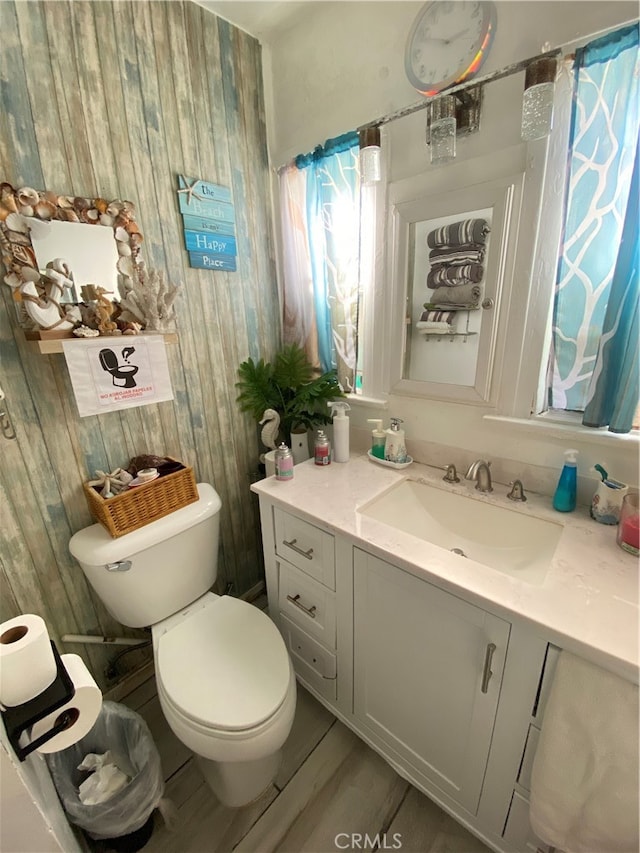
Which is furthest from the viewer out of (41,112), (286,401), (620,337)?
(286,401)

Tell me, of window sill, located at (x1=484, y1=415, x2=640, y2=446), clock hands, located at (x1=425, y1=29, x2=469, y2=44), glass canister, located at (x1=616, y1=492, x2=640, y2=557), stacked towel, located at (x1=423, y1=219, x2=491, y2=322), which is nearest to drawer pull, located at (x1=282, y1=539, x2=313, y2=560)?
window sill, located at (x1=484, y1=415, x2=640, y2=446)

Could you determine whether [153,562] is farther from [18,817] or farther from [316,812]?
[316,812]

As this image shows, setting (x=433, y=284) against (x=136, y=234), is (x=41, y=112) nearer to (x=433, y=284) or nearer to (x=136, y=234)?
(x=136, y=234)

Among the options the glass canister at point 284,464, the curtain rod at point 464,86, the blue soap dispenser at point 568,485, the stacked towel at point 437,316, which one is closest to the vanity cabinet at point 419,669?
the glass canister at point 284,464

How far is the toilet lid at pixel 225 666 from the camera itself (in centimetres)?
95

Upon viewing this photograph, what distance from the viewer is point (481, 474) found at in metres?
1.19

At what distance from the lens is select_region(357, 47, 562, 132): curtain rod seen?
91 cm

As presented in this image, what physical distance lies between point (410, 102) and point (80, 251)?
3.68 ft

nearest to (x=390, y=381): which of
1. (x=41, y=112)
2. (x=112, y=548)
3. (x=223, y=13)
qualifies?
(x=112, y=548)

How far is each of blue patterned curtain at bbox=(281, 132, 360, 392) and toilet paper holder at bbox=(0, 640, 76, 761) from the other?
1.24 m

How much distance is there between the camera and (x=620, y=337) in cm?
90

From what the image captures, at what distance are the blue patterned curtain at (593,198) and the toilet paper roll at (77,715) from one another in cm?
132

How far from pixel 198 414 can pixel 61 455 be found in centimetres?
48

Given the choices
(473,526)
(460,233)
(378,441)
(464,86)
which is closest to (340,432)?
(378,441)
